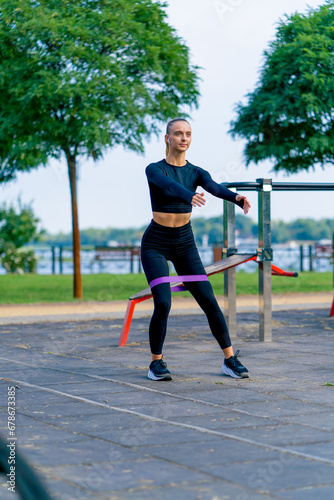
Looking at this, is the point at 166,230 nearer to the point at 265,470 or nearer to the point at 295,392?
the point at 295,392

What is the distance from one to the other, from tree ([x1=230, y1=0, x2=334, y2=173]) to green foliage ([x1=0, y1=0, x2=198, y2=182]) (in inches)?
92.2

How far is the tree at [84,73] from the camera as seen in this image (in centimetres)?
1454

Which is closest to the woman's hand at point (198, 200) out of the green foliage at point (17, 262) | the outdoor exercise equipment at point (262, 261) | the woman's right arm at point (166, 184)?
the woman's right arm at point (166, 184)

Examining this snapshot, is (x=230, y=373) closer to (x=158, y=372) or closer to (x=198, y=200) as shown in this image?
(x=158, y=372)

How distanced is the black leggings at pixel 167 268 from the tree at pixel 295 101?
11020 millimetres

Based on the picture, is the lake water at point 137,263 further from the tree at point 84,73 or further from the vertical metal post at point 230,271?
the vertical metal post at point 230,271

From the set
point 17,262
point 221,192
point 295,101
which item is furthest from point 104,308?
point 17,262

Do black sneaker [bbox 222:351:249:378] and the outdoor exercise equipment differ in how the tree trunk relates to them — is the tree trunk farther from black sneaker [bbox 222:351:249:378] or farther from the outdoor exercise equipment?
black sneaker [bbox 222:351:249:378]

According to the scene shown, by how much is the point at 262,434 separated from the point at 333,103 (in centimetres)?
1350

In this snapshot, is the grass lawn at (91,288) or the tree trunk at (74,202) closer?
the grass lawn at (91,288)

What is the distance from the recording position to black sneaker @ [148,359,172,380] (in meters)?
6.18

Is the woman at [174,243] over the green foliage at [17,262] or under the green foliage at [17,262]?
over

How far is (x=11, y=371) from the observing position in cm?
675

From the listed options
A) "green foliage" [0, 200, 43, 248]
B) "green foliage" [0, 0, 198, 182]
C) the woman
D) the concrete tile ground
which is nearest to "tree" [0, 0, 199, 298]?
"green foliage" [0, 0, 198, 182]
